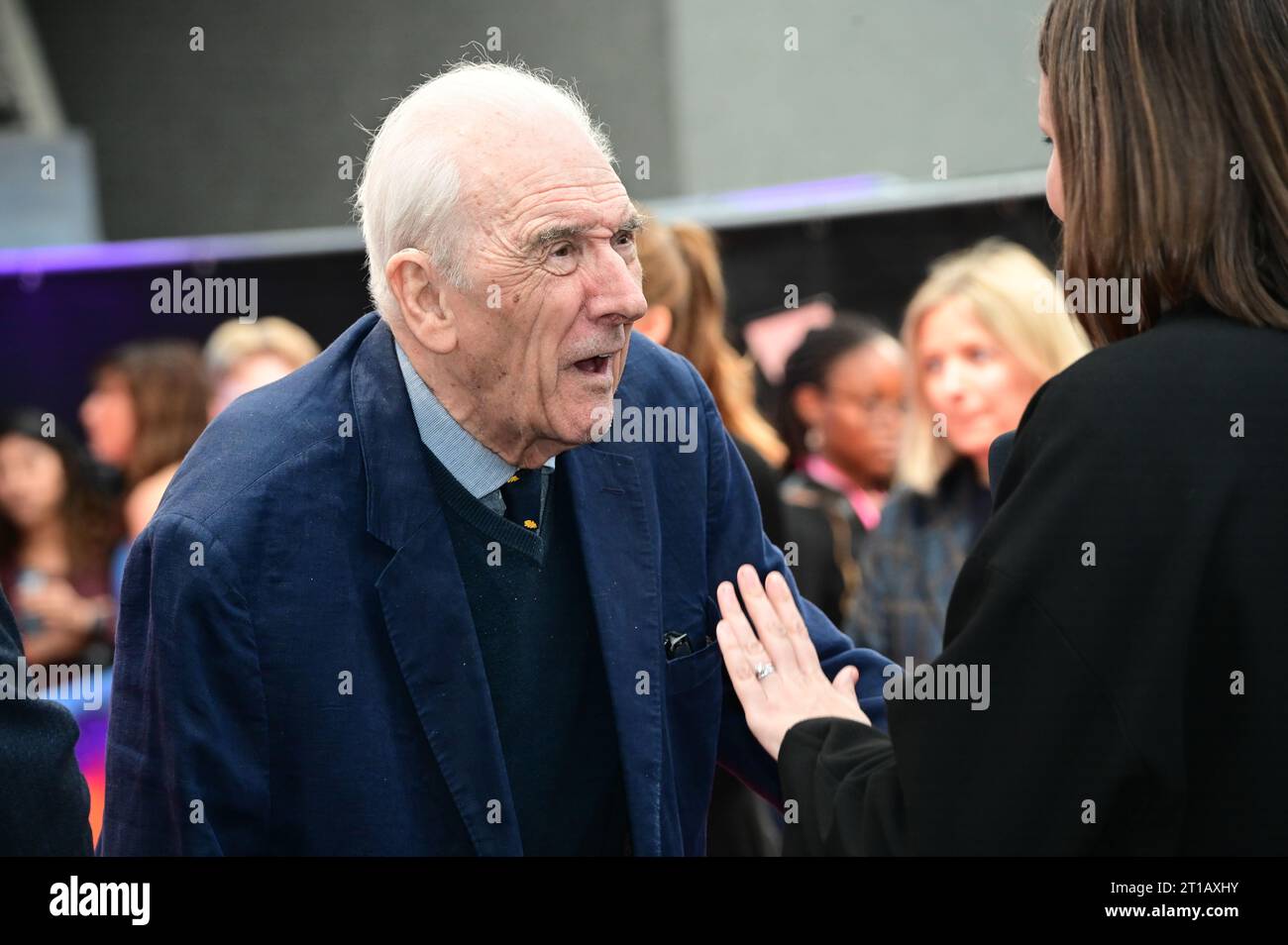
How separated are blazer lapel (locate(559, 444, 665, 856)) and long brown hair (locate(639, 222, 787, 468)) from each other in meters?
1.58

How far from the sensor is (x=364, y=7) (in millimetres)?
9461

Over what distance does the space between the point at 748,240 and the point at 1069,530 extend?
487 centimetres

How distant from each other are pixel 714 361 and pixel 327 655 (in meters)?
2.19

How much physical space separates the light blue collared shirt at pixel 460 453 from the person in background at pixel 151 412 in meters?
3.16

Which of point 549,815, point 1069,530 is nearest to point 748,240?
point 549,815

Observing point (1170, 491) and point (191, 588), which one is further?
point (191, 588)

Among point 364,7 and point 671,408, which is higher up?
point 364,7

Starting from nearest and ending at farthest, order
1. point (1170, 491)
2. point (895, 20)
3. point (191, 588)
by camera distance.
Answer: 1. point (1170, 491)
2. point (191, 588)
3. point (895, 20)

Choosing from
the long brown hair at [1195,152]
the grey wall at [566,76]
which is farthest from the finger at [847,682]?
the grey wall at [566,76]

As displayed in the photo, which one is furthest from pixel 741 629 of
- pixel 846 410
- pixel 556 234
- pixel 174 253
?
pixel 174 253

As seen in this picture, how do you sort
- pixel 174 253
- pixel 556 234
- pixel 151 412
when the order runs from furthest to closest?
pixel 174 253 → pixel 151 412 → pixel 556 234

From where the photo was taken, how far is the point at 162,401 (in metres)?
5.62

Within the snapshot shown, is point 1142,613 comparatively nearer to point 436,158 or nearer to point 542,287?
point 542,287
